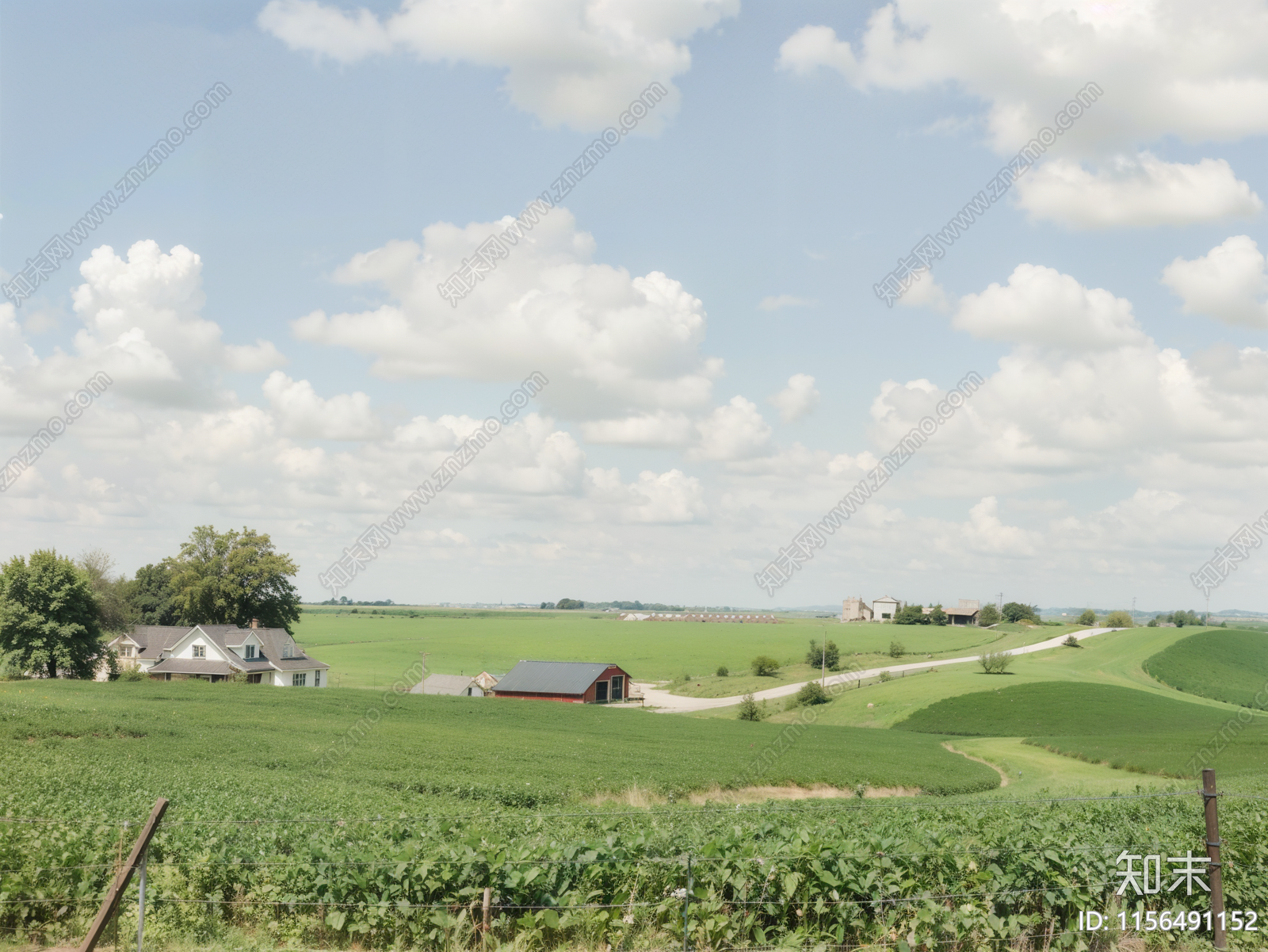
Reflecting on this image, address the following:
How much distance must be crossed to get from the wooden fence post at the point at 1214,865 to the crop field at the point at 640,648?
89761 millimetres

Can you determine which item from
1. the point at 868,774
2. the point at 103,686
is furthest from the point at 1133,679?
the point at 103,686

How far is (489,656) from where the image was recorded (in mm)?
138125

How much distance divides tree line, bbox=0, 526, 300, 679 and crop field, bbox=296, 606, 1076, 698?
15.9m

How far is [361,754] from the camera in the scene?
119 feet

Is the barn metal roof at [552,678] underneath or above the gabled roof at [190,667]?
underneath

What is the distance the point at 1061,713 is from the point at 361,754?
58.5 meters

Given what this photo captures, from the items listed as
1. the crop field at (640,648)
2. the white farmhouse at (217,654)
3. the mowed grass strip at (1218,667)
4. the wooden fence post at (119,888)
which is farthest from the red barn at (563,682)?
the wooden fence post at (119,888)

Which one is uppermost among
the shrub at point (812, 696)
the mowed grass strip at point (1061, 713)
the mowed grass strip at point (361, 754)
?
the mowed grass strip at point (361, 754)

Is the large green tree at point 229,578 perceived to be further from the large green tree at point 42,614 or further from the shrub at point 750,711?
the shrub at point 750,711

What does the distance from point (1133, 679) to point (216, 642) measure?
98747 mm

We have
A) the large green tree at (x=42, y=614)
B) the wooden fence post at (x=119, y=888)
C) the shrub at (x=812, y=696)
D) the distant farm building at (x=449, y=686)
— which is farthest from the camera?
the distant farm building at (x=449, y=686)

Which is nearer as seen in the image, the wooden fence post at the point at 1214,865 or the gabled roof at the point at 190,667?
the wooden fence post at the point at 1214,865

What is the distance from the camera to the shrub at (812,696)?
83625 mm

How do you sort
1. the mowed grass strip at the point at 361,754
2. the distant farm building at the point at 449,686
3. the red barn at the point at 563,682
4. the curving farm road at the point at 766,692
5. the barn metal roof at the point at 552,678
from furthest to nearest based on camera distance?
the distant farm building at the point at 449,686 < the curving farm road at the point at 766,692 < the barn metal roof at the point at 552,678 < the red barn at the point at 563,682 < the mowed grass strip at the point at 361,754
